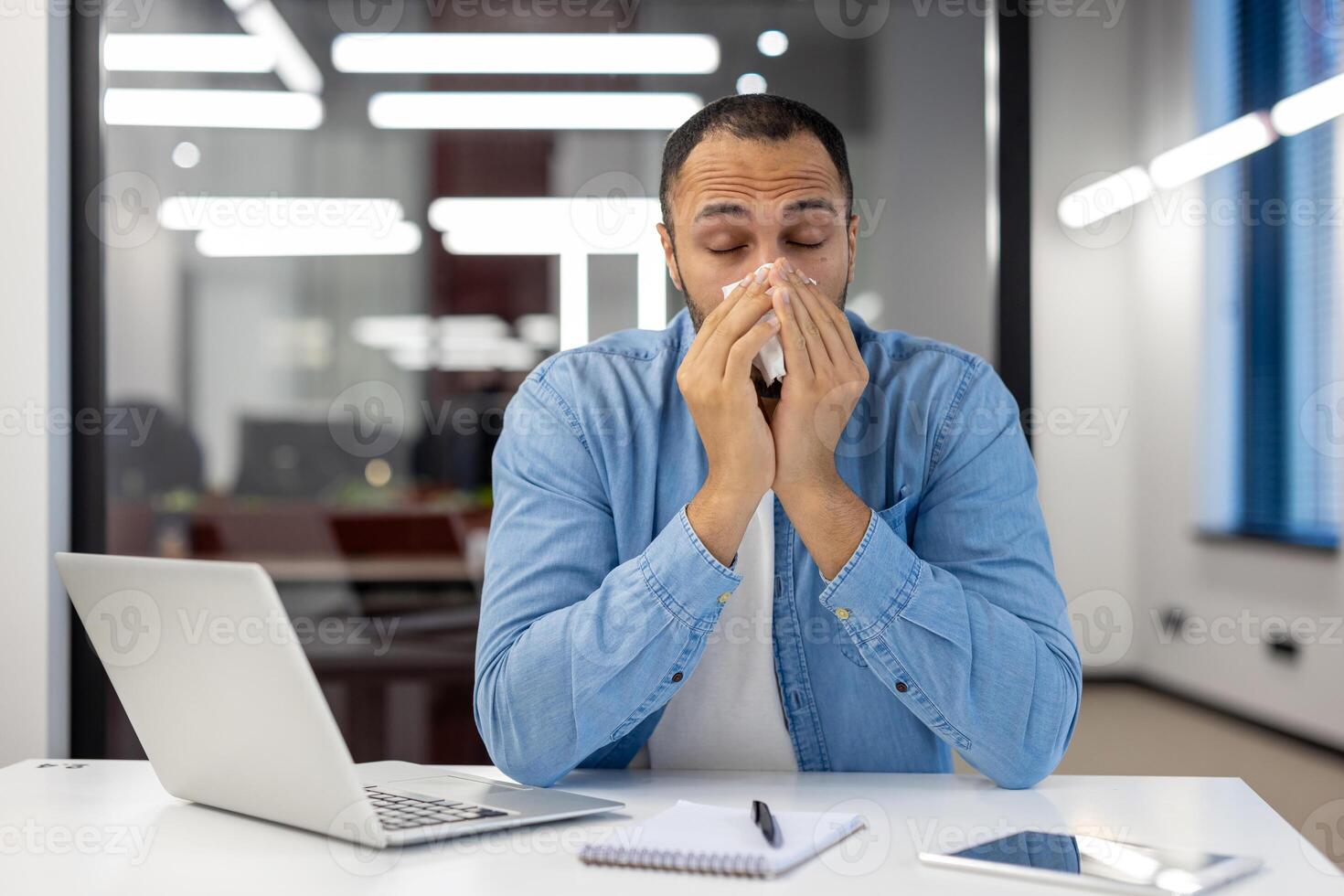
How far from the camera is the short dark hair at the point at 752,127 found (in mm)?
1369

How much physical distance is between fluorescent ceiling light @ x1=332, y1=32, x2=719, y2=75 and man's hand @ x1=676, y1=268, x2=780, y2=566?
121 cm

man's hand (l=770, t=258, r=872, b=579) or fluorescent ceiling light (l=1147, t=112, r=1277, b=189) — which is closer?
man's hand (l=770, t=258, r=872, b=579)

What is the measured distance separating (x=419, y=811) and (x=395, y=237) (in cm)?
154

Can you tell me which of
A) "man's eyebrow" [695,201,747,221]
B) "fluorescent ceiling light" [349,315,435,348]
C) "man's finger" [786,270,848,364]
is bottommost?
"man's finger" [786,270,848,364]

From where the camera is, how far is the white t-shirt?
1.33m

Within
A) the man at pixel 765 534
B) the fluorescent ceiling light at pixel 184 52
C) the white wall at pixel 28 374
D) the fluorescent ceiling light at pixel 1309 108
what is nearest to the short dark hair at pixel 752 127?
the man at pixel 765 534

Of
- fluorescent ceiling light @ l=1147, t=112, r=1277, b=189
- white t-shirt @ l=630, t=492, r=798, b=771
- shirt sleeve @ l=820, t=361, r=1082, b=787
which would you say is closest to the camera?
shirt sleeve @ l=820, t=361, r=1082, b=787

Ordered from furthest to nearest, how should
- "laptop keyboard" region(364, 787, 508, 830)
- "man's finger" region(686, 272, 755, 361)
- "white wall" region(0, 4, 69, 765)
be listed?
1. "white wall" region(0, 4, 69, 765)
2. "man's finger" region(686, 272, 755, 361)
3. "laptop keyboard" region(364, 787, 508, 830)

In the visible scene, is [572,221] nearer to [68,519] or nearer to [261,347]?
[261,347]

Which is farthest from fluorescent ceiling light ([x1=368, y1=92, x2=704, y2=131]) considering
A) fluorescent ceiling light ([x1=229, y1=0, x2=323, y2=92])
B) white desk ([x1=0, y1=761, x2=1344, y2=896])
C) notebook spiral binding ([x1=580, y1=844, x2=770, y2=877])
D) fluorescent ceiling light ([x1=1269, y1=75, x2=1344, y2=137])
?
fluorescent ceiling light ([x1=1269, y1=75, x2=1344, y2=137])

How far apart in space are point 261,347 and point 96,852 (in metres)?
1.53

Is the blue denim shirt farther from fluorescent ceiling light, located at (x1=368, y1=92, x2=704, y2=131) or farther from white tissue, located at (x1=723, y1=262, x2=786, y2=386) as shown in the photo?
fluorescent ceiling light, located at (x1=368, y1=92, x2=704, y2=131)

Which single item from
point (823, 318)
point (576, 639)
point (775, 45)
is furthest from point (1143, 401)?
point (576, 639)

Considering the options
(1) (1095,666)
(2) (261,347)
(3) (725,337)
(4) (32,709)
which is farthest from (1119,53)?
(4) (32,709)
